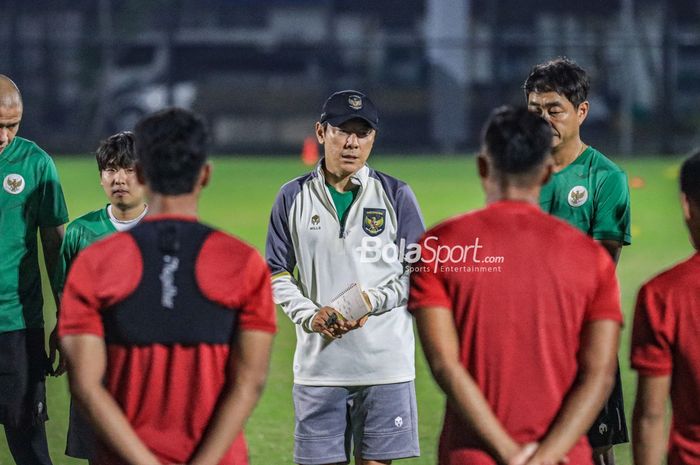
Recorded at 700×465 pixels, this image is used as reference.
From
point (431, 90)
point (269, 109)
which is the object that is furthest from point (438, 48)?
point (269, 109)

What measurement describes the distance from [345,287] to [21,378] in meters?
1.43

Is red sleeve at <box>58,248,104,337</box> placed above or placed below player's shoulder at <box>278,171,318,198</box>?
below

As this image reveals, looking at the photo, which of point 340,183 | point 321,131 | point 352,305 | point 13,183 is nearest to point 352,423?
point 352,305

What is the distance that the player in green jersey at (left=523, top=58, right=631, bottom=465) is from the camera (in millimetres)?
4547

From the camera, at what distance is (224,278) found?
9.70ft

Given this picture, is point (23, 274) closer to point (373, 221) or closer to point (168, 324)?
point (373, 221)

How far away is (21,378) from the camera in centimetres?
482

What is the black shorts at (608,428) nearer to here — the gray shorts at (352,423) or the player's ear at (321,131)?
the gray shorts at (352,423)

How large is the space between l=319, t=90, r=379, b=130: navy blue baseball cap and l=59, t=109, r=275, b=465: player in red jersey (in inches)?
64.5

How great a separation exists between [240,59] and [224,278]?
100 feet

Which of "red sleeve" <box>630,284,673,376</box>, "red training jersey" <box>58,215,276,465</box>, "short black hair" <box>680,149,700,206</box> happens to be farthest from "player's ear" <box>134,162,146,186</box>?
"short black hair" <box>680,149,700,206</box>

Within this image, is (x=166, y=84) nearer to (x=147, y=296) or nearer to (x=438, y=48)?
(x=438, y=48)

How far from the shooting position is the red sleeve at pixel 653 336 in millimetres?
3027

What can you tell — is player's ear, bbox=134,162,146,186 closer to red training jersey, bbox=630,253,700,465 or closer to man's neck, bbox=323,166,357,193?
red training jersey, bbox=630,253,700,465
